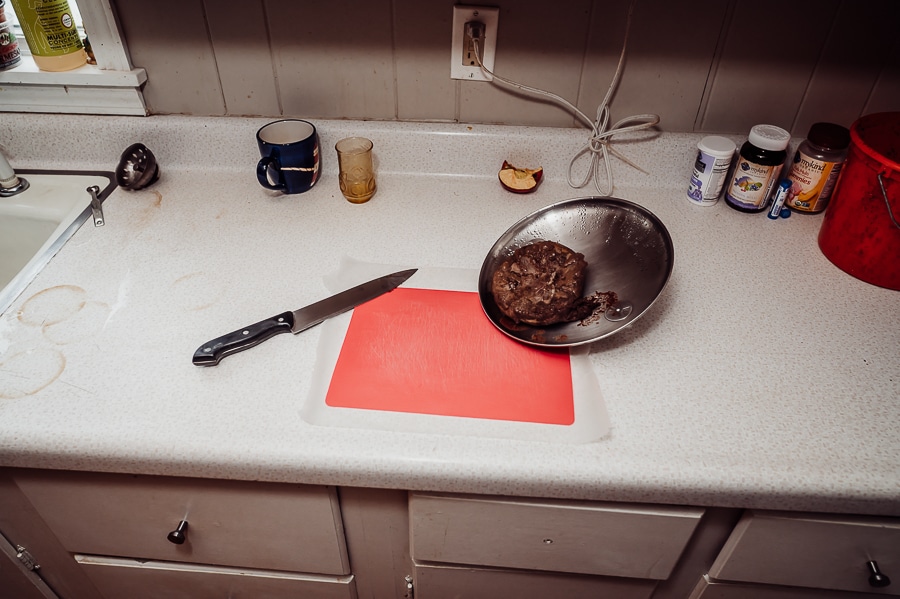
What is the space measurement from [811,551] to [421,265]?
0.59 meters

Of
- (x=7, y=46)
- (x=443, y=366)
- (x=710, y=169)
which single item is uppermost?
(x=7, y=46)

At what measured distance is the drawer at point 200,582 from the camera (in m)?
0.75

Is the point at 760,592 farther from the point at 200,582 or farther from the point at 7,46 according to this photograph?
the point at 7,46

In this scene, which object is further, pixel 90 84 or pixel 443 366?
pixel 90 84

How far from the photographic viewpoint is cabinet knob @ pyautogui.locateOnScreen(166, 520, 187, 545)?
25.9 inches

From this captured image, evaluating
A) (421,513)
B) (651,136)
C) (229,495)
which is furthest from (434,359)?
(651,136)

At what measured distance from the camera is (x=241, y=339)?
2.22 ft

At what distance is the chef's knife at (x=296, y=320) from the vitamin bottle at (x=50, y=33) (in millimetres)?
619

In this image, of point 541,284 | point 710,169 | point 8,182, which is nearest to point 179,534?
point 541,284

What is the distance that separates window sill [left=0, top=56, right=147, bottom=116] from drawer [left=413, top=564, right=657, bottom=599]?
886 millimetres

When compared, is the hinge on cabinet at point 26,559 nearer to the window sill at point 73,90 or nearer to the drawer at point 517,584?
the drawer at point 517,584

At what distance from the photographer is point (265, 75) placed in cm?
95

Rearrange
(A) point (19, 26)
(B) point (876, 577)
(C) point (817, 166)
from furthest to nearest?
(A) point (19, 26)
(C) point (817, 166)
(B) point (876, 577)

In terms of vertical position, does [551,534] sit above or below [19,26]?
below
